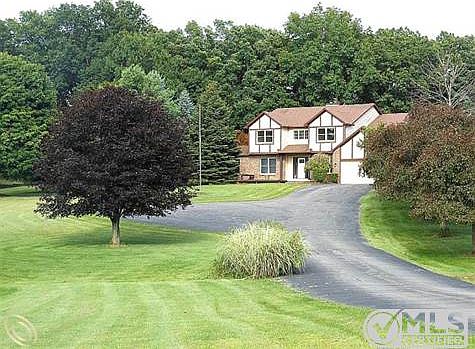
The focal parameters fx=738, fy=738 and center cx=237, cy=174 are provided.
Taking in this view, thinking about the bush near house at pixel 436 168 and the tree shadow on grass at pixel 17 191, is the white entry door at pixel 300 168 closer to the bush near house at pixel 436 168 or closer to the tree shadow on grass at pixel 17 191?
the tree shadow on grass at pixel 17 191

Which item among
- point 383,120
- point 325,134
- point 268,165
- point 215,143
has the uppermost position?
point 383,120

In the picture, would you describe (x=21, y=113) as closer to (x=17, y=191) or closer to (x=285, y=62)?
(x=17, y=191)

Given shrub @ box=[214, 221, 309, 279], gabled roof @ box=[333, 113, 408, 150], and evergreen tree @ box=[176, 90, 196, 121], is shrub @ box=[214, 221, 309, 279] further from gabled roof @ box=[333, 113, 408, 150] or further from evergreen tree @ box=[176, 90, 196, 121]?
evergreen tree @ box=[176, 90, 196, 121]

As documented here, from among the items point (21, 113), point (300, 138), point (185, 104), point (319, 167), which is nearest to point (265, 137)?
point (300, 138)

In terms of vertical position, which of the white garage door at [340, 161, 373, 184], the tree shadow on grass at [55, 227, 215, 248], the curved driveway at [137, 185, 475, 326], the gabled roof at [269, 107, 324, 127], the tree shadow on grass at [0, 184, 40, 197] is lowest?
the tree shadow on grass at [55, 227, 215, 248]

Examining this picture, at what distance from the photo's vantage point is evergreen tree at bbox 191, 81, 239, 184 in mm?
61156

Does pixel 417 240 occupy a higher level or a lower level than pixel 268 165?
lower

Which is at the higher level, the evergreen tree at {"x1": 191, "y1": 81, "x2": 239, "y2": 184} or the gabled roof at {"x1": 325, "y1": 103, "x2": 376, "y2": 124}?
the gabled roof at {"x1": 325, "y1": 103, "x2": 376, "y2": 124}

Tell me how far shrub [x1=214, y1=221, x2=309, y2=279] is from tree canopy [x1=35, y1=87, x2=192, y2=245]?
24.9 ft

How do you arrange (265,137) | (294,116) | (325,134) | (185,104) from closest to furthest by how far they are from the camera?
1. (325,134)
2. (265,137)
3. (294,116)
4. (185,104)

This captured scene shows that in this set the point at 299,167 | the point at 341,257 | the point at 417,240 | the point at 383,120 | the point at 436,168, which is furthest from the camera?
the point at 299,167

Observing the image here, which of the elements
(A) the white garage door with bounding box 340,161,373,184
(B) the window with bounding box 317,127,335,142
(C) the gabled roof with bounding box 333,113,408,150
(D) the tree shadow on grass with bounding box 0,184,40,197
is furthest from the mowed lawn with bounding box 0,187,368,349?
(D) the tree shadow on grass with bounding box 0,184,40,197

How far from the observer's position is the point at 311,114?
64.6 meters

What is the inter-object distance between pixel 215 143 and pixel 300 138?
7669 mm
